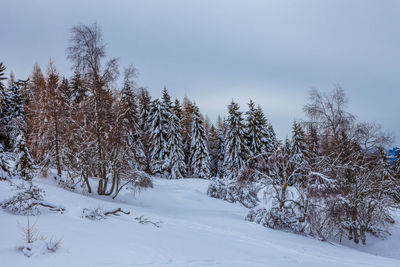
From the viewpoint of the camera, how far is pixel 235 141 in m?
29.6

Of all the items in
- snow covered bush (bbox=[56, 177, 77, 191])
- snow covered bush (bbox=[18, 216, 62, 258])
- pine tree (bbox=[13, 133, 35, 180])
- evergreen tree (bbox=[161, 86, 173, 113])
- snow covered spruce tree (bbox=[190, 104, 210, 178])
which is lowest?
snow covered bush (bbox=[56, 177, 77, 191])

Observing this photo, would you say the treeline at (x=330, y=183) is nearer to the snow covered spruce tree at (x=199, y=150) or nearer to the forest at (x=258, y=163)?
the forest at (x=258, y=163)

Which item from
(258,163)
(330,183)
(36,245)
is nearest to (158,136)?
(258,163)

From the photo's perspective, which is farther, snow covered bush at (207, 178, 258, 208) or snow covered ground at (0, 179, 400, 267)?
snow covered bush at (207, 178, 258, 208)

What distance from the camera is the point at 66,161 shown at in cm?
1313

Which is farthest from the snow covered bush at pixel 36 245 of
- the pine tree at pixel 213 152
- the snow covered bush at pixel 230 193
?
the pine tree at pixel 213 152

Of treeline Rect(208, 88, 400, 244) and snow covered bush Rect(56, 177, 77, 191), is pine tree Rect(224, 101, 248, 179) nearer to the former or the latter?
treeline Rect(208, 88, 400, 244)

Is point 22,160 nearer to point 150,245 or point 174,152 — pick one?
point 150,245

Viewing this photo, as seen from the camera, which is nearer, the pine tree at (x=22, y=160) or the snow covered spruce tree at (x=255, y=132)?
the pine tree at (x=22, y=160)

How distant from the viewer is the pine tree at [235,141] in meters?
29.3

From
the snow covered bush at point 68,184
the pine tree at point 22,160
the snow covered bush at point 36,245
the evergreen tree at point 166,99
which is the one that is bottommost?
the snow covered bush at point 68,184

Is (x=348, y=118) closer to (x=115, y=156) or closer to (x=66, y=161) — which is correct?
(x=115, y=156)

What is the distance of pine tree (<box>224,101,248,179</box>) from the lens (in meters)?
29.3

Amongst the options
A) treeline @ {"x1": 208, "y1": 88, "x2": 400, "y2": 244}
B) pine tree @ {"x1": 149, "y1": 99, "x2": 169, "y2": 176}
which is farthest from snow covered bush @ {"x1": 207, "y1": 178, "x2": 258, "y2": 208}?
pine tree @ {"x1": 149, "y1": 99, "x2": 169, "y2": 176}
